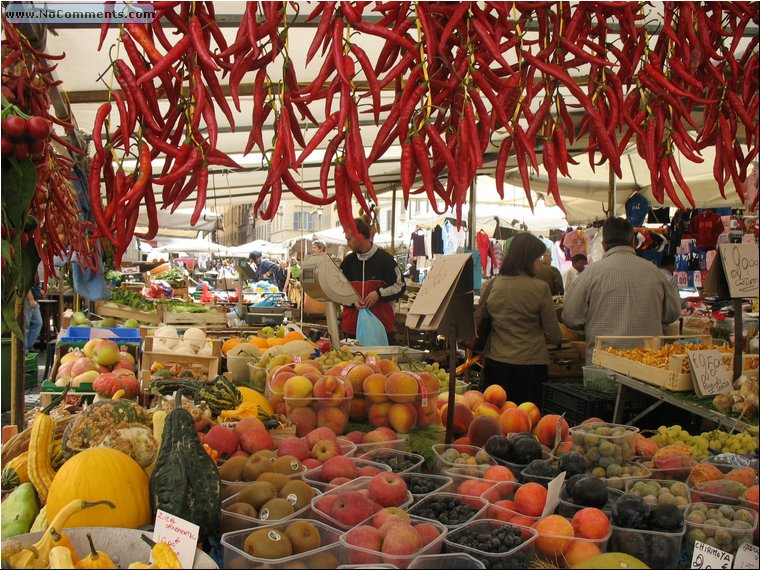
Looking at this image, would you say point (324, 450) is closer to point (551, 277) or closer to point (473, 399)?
point (473, 399)

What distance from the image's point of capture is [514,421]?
8.67 ft

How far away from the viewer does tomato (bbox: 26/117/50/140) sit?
59.9 inches

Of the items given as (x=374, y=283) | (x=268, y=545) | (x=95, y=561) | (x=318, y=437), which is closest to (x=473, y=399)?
(x=318, y=437)

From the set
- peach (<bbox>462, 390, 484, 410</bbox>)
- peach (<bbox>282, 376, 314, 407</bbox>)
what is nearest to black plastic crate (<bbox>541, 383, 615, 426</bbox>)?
A: peach (<bbox>462, 390, 484, 410</bbox>)

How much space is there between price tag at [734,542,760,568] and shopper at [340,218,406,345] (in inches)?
141

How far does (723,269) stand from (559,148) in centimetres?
108

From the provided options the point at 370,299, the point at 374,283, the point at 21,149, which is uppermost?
the point at 21,149

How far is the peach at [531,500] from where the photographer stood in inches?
70.7

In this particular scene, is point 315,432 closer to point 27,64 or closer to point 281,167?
point 281,167

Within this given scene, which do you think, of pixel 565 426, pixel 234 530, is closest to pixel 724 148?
pixel 565 426

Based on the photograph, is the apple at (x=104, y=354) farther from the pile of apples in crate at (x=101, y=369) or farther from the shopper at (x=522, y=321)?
the shopper at (x=522, y=321)

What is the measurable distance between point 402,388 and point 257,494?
40.1 inches

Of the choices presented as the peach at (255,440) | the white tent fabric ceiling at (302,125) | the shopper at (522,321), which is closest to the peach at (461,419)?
the peach at (255,440)

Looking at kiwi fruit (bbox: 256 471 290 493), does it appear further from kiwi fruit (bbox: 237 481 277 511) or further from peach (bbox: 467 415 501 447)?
peach (bbox: 467 415 501 447)
